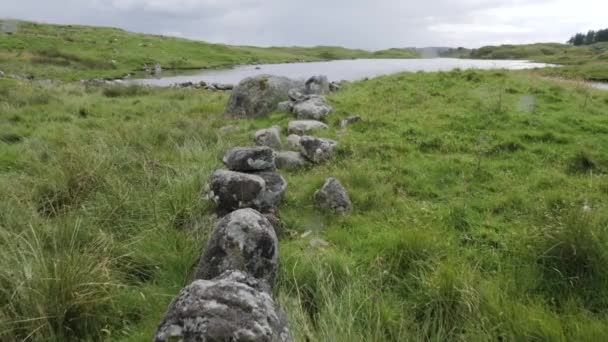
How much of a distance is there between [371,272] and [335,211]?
2259mm

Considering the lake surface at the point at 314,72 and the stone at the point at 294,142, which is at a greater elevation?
the lake surface at the point at 314,72

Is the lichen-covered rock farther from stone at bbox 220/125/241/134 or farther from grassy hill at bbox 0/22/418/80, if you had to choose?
grassy hill at bbox 0/22/418/80

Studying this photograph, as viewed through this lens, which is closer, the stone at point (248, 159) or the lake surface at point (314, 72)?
the stone at point (248, 159)

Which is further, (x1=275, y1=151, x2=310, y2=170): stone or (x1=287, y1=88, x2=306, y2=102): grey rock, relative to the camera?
(x1=287, y1=88, x2=306, y2=102): grey rock

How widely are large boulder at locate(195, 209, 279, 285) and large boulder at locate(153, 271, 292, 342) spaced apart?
102 centimetres

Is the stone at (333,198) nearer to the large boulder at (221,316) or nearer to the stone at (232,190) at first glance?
the stone at (232,190)

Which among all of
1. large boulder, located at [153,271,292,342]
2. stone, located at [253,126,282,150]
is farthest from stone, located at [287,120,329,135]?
large boulder, located at [153,271,292,342]

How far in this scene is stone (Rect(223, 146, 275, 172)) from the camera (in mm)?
7305

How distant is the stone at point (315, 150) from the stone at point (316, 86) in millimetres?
10367

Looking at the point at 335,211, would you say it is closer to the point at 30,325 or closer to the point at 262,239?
the point at 262,239

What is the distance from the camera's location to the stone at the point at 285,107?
16916 mm

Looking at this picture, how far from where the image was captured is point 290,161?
9.81 m

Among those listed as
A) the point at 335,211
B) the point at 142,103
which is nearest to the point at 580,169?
the point at 335,211

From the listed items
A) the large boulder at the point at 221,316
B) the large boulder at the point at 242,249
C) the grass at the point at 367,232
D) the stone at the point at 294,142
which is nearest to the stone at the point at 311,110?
the grass at the point at 367,232
